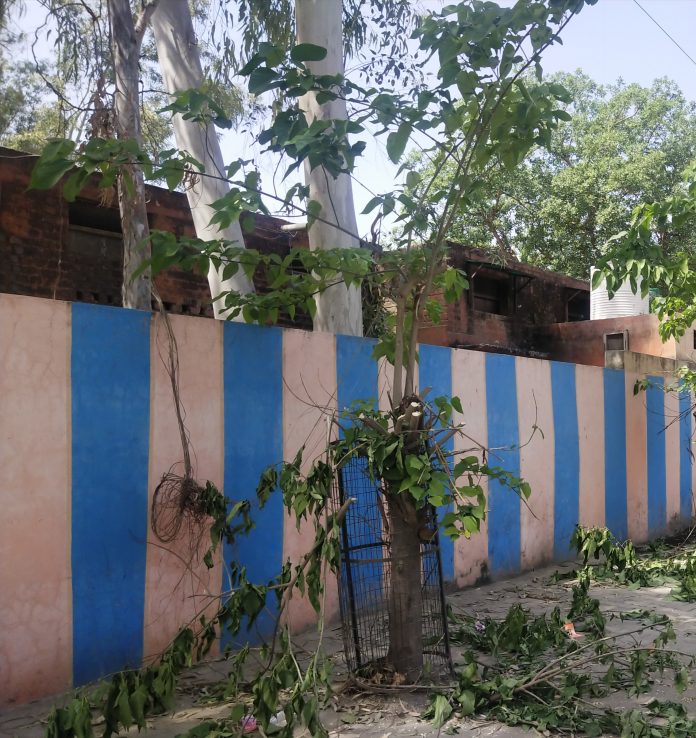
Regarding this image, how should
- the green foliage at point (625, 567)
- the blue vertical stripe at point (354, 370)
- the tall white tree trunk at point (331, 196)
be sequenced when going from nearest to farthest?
1. the blue vertical stripe at point (354, 370)
2. the tall white tree trunk at point (331, 196)
3. the green foliage at point (625, 567)

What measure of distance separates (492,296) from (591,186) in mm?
4513

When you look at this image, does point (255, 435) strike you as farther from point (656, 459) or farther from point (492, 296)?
point (492, 296)

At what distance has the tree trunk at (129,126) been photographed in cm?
644

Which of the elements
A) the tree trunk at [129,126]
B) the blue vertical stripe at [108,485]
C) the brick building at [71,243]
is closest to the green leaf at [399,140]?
the blue vertical stripe at [108,485]

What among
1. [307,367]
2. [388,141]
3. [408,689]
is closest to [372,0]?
[307,367]

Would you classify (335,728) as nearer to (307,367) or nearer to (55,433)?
(55,433)

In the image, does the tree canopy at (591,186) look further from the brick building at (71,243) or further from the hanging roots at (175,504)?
the hanging roots at (175,504)

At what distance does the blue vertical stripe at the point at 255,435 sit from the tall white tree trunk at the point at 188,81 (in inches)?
90.3

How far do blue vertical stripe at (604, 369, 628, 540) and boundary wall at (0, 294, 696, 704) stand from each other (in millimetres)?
2635

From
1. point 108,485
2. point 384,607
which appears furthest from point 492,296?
point 108,485

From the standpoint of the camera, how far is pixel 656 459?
9.88m

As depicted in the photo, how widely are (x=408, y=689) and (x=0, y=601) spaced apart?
1960 millimetres

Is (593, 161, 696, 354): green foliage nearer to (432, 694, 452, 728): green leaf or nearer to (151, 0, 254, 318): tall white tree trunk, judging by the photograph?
(151, 0, 254, 318): tall white tree trunk

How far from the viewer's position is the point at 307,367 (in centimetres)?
559
